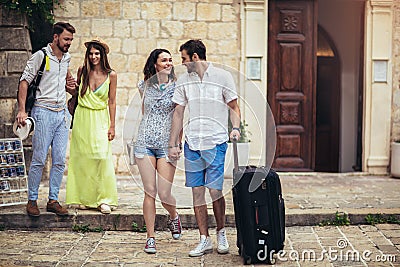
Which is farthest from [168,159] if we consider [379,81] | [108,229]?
[379,81]

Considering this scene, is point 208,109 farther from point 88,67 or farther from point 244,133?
point 244,133

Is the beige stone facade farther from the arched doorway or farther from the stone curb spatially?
the stone curb

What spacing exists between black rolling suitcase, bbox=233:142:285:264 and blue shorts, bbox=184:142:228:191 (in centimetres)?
19

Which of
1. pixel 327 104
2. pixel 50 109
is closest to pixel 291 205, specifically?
pixel 50 109

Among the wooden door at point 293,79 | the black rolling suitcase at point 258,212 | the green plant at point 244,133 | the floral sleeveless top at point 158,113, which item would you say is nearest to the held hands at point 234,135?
the black rolling suitcase at point 258,212

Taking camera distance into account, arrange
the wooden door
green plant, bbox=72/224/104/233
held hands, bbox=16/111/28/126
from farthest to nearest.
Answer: the wooden door < green plant, bbox=72/224/104/233 < held hands, bbox=16/111/28/126

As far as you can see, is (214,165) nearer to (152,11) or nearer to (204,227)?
(204,227)

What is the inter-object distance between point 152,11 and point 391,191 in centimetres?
385

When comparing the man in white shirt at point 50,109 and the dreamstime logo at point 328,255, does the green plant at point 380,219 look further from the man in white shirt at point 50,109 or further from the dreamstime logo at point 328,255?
the man in white shirt at point 50,109

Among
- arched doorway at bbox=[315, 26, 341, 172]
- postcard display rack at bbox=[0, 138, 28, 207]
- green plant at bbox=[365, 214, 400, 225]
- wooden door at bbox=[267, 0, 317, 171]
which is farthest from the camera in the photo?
arched doorway at bbox=[315, 26, 341, 172]

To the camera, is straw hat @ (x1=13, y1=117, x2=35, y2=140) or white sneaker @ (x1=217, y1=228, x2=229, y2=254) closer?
white sneaker @ (x1=217, y1=228, x2=229, y2=254)

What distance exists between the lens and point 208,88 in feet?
18.4

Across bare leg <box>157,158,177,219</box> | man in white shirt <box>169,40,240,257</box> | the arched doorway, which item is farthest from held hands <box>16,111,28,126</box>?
the arched doorway

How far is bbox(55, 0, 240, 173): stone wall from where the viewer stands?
29.9 feet
